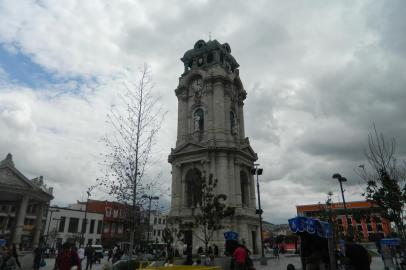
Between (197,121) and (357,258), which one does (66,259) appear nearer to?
(357,258)

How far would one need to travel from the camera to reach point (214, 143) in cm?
4094

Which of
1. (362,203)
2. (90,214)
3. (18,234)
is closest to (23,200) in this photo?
(18,234)

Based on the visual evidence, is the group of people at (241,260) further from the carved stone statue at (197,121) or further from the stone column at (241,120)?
the stone column at (241,120)

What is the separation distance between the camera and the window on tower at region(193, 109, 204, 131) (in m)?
45.1

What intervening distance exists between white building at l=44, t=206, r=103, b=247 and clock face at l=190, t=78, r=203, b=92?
37.9 m

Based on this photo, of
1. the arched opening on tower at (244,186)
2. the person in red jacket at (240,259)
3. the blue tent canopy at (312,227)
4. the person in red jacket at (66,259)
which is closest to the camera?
the person in red jacket at (66,259)

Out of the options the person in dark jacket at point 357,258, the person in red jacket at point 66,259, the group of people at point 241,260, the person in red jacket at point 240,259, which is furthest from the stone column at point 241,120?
the person in red jacket at point 66,259

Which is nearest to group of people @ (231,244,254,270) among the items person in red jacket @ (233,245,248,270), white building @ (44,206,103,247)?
person in red jacket @ (233,245,248,270)

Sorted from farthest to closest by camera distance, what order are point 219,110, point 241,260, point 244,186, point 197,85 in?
point 197,85 < point 244,186 < point 219,110 < point 241,260

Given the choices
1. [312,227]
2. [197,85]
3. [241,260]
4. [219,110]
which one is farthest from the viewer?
→ [197,85]

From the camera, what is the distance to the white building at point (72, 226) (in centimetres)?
6206

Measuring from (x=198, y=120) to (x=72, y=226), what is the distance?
40.4 meters

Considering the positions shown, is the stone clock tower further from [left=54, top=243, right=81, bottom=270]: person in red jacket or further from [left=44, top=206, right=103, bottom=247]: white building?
[left=44, top=206, right=103, bottom=247]: white building

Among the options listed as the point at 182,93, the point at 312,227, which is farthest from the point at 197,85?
the point at 312,227
